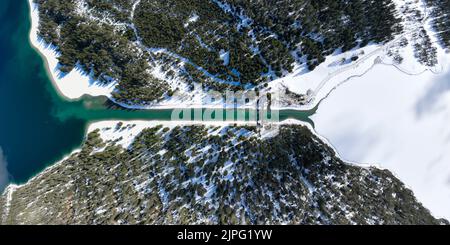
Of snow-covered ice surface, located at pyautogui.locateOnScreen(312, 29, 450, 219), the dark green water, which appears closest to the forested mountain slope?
the dark green water

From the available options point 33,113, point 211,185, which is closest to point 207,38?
point 211,185

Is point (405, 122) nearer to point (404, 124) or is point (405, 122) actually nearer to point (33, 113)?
point (404, 124)

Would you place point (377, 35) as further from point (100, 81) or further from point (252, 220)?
point (100, 81)

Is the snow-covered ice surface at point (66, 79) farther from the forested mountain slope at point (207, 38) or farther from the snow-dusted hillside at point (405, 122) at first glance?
the snow-dusted hillside at point (405, 122)

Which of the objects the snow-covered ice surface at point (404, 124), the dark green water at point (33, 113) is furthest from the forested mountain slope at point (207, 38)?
the snow-covered ice surface at point (404, 124)

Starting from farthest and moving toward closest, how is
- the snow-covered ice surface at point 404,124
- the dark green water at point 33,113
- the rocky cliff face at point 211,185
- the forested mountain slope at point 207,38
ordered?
the dark green water at point 33,113
the forested mountain slope at point 207,38
the snow-covered ice surface at point 404,124
the rocky cliff face at point 211,185

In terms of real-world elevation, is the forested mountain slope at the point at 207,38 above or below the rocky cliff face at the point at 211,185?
above
